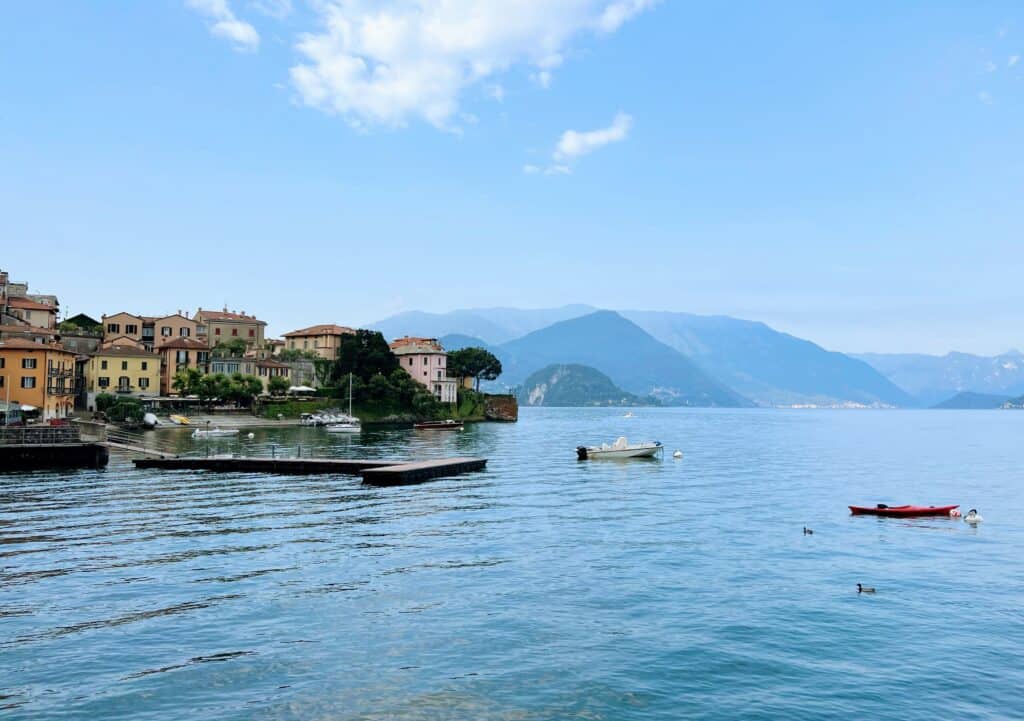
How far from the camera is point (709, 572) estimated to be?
29.5 meters

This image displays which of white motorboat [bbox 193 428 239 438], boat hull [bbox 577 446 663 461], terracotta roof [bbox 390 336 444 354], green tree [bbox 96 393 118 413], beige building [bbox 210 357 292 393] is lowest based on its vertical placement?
boat hull [bbox 577 446 663 461]

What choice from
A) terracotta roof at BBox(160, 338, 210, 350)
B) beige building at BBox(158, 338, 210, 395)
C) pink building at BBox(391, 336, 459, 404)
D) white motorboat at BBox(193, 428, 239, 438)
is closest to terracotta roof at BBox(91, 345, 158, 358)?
beige building at BBox(158, 338, 210, 395)

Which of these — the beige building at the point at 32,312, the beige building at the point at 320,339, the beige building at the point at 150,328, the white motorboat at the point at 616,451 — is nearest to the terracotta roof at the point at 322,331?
the beige building at the point at 320,339

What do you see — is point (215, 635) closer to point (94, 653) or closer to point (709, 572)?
point (94, 653)

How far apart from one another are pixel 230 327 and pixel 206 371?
2684 cm

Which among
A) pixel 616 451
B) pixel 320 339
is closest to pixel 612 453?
pixel 616 451

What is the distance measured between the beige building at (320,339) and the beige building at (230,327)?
13.0 meters

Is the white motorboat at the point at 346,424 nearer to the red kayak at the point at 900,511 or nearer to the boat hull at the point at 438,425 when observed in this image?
the boat hull at the point at 438,425

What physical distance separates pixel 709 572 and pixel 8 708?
910 inches

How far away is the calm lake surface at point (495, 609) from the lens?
17375 millimetres

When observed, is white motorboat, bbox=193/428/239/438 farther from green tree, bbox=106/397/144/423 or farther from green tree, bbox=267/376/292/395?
green tree, bbox=267/376/292/395

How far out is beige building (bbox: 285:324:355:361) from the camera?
18712 cm

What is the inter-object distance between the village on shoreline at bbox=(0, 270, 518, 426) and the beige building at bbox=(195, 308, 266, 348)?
0.24 metres

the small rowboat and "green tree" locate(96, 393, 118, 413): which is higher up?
"green tree" locate(96, 393, 118, 413)
